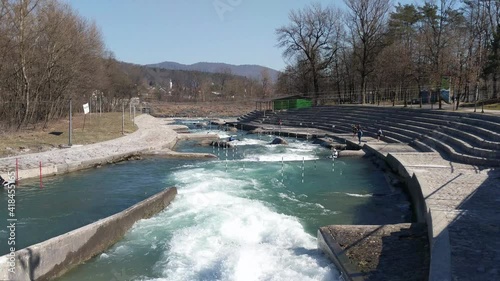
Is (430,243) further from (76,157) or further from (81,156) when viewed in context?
(81,156)

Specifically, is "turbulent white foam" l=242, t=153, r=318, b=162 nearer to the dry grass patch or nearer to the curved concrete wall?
the curved concrete wall

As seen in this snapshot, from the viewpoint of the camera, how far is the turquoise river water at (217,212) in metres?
9.15

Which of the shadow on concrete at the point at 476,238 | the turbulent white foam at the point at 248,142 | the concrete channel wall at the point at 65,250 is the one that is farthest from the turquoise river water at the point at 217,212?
the turbulent white foam at the point at 248,142

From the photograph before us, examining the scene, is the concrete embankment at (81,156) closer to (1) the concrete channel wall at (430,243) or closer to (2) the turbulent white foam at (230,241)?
(2) the turbulent white foam at (230,241)

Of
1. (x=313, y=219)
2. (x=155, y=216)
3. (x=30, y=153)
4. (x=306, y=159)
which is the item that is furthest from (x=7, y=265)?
(x=306, y=159)

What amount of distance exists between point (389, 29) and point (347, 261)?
49.1 metres

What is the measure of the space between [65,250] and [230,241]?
3887mm

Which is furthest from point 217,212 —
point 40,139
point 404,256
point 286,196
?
point 40,139

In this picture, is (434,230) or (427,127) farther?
(427,127)

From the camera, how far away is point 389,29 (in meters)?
51.9

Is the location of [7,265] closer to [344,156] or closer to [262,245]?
[262,245]

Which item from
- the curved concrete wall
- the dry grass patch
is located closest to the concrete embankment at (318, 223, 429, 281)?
the curved concrete wall

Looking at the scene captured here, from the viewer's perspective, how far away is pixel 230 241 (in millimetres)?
10797

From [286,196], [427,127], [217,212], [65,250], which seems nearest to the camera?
[65,250]
